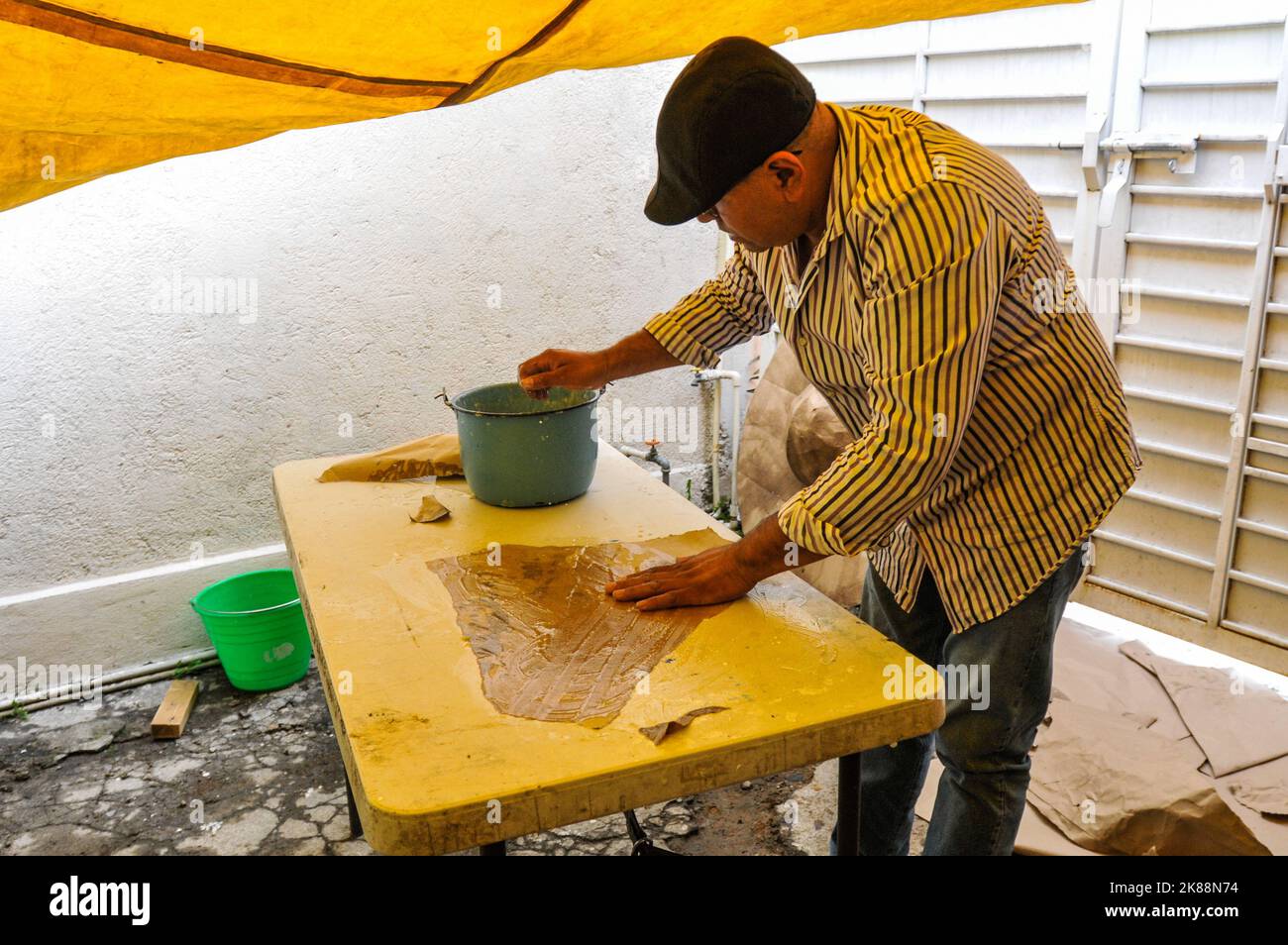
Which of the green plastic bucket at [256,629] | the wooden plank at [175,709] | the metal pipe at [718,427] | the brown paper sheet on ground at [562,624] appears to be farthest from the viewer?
the metal pipe at [718,427]

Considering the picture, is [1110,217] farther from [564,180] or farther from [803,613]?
[803,613]

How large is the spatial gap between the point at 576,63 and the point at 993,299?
3.28 feet

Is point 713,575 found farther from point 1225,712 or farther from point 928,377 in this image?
point 1225,712

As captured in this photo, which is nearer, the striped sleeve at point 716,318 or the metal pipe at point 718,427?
the striped sleeve at point 716,318

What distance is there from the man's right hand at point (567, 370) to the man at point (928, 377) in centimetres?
43

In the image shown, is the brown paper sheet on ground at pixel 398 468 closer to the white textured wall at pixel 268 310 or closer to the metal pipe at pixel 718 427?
the white textured wall at pixel 268 310

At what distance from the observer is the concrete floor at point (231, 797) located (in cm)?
293

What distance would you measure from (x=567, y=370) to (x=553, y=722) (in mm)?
1050

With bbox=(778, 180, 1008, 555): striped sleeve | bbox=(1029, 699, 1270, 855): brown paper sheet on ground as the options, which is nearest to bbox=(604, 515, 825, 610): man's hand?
bbox=(778, 180, 1008, 555): striped sleeve

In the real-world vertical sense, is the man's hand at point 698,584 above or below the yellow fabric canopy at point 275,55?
below

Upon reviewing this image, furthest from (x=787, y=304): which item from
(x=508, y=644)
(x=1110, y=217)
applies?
(x=1110, y=217)

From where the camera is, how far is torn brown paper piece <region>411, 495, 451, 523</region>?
2.48m

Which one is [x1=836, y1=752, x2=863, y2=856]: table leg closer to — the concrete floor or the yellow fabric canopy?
the concrete floor

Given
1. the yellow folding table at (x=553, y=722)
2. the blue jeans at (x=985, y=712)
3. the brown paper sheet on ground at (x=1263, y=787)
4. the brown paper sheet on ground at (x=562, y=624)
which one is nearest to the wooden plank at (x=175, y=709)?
the yellow folding table at (x=553, y=722)
